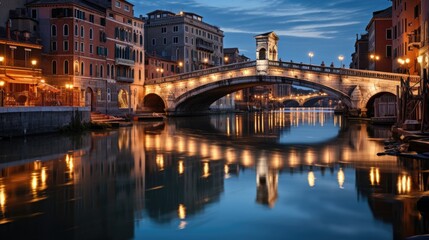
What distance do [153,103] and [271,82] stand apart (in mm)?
A: 20900

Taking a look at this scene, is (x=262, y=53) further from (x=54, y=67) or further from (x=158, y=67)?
(x=54, y=67)

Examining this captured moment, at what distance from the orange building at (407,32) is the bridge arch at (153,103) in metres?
32.8

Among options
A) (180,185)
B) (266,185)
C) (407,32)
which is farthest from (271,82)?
(180,185)

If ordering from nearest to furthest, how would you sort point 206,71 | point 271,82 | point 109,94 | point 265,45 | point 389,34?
1. point 109,94
2. point 271,82
3. point 206,71
4. point 389,34
5. point 265,45

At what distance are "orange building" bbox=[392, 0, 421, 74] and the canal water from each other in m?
30.0

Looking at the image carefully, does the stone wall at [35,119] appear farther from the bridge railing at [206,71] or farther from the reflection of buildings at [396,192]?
the bridge railing at [206,71]

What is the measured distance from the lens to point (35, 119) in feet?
106

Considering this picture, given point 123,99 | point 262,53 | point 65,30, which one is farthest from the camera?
point 262,53

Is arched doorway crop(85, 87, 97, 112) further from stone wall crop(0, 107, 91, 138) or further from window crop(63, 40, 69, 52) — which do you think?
stone wall crop(0, 107, 91, 138)

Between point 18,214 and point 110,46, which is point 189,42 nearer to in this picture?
point 110,46

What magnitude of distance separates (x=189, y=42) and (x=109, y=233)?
81.5 m

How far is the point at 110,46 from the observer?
61.1 m

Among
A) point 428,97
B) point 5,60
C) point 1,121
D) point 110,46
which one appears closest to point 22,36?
point 5,60

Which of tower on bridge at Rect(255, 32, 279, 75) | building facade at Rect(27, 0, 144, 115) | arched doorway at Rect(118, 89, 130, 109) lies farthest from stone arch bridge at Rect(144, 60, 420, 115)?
tower on bridge at Rect(255, 32, 279, 75)
